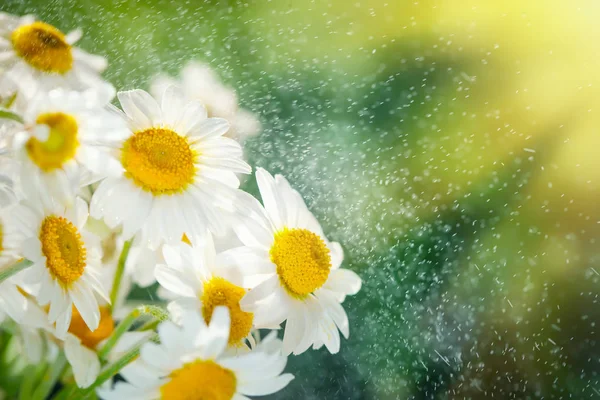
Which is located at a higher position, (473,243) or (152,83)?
(152,83)

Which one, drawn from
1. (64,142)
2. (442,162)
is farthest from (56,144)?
(442,162)

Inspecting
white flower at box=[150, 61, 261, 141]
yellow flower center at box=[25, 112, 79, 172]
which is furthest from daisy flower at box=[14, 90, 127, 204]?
white flower at box=[150, 61, 261, 141]

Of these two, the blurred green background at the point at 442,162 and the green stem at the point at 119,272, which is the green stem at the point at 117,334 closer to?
the green stem at the point at 119,272

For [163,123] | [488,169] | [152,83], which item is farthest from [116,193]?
[488,169]

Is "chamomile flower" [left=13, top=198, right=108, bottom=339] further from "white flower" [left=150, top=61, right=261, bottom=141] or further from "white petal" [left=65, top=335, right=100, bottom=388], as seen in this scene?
"white flower" [left=150, top=61, right=261, bottom=141]

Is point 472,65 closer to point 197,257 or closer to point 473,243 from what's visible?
point 473,243

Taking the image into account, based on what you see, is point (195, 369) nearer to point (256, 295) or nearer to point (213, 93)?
point (256, 295)

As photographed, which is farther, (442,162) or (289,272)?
(442,162)

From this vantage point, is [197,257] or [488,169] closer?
[197,257]
